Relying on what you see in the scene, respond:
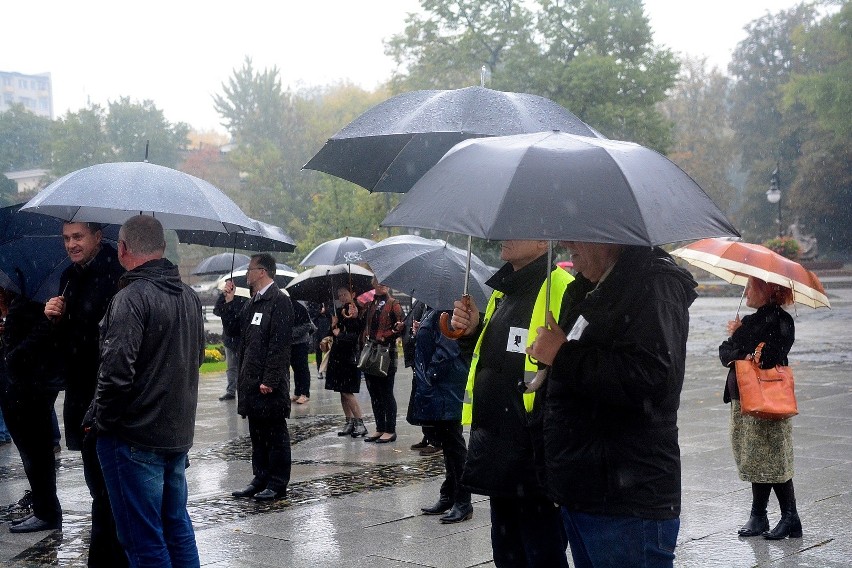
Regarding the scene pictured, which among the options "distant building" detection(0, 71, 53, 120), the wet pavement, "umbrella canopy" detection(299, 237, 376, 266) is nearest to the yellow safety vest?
the wet pavement

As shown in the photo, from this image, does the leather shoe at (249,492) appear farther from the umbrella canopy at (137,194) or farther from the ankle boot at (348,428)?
the ankle boot at (348,428)

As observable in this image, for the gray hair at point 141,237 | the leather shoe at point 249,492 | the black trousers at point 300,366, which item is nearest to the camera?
the gray hair at point 141,237

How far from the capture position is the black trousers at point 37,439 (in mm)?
6516

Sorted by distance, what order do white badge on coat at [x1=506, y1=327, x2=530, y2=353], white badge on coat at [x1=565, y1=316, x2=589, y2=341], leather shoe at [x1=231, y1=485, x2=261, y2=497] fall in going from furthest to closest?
leather shoe at [x1=231, y1=485, x2=261, y2=497], white badge on coat at [x1=506, y1=327, x2=530, y2=353], white badge on coat at [x1=565, y1=316, x2=589, y2=341]

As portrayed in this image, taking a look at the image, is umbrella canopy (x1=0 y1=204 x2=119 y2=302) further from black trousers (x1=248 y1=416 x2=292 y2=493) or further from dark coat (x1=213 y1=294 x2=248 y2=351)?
dark coat (x1=213 y1=294 x2=248 y2=351)

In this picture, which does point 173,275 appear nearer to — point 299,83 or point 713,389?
point 713,389

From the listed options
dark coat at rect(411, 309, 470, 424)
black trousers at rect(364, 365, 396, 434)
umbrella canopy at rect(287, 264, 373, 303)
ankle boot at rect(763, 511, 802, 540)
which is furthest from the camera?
umbrella canopy at rect(287, 264, 373, 303)

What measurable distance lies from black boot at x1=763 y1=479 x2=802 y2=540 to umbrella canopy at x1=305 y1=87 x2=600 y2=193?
8.85 ft

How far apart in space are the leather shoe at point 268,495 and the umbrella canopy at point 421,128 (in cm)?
→ 264

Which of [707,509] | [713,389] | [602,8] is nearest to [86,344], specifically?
[707,509]

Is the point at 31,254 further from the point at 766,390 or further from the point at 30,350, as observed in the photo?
the point at 766,390

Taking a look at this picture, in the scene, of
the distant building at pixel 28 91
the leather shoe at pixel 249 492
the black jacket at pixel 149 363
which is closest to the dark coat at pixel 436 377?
the leather shoe at pixel 249 492

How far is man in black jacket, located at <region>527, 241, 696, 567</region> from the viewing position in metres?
3.07

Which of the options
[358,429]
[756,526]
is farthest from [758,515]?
[358,429]
